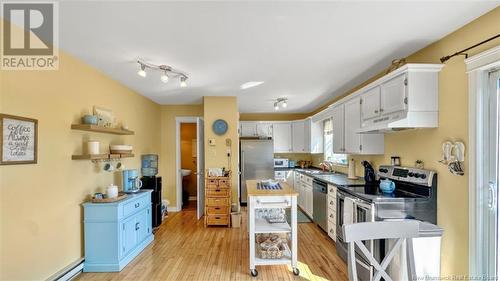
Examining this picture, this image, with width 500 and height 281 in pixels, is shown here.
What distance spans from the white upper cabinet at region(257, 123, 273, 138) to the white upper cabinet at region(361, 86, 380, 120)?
360cm

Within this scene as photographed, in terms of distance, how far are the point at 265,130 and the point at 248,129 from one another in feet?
1.50

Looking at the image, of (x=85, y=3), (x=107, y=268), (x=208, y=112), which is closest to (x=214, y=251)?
(x=107, y=268)

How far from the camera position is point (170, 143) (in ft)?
19.1

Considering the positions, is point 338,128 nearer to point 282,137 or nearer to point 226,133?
point 226,133

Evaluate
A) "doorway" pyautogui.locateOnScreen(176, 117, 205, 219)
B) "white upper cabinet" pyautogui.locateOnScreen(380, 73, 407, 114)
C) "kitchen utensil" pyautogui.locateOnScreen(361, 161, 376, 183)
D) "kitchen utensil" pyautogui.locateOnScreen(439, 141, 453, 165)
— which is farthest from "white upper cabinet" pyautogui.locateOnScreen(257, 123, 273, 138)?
"kitchen utensil" pyautogui.locateOnScreen(439, 141, 453, 165)

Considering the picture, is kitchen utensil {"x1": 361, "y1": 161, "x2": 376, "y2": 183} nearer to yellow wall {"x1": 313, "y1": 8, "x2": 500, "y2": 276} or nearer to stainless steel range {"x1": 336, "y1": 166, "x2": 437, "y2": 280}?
stainless steel range {"x1": 336, "y1": 166, "x2": 437, "y2": 280}

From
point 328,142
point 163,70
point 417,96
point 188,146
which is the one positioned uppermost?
point 163,70

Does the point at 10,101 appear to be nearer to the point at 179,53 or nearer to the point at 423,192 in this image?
the point at 179,53

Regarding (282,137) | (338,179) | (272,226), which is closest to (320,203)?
(338,179)

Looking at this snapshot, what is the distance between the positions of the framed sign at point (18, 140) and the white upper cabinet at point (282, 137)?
524 cm

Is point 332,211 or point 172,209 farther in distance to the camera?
point 172,209

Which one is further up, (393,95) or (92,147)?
(393,95)

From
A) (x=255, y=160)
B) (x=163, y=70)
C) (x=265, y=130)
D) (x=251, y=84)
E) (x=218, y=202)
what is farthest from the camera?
(x=265, y=130)

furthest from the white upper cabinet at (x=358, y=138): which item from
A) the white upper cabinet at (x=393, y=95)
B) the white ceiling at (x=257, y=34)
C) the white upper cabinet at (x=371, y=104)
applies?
the white upper cabinet at (x=393, y=95)
